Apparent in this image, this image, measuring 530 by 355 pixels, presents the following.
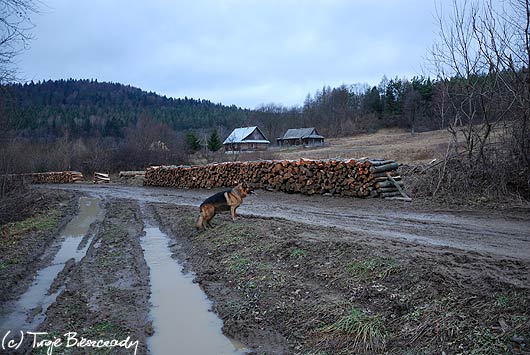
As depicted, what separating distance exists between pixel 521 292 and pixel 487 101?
1032 centimetres

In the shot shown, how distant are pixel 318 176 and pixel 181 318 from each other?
33.6 feet

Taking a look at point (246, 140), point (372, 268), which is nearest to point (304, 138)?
point (246, 140)

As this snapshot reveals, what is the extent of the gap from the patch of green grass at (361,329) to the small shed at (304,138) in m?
68.0

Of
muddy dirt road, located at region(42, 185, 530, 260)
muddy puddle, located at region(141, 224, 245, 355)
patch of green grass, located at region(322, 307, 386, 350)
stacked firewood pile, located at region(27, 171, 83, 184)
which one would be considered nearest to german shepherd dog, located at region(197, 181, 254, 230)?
muddy dirt road, located at region(42, 185, 530, 260)

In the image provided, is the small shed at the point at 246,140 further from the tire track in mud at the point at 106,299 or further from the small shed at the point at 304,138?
the tire track in mud at the point at 106,299

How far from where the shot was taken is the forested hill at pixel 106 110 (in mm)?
84506

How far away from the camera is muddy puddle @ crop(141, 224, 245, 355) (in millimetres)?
4492

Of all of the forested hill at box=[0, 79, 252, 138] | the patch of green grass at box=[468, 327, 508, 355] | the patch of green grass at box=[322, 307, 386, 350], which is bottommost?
the patch of green grass at box=[322, 307, 386, 350]

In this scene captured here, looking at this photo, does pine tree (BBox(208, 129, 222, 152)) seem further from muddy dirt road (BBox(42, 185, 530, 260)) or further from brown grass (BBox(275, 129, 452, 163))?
muddy dirt road (BBox(42, 185, 530, 260))

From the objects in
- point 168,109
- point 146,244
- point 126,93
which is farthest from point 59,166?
point 126,93

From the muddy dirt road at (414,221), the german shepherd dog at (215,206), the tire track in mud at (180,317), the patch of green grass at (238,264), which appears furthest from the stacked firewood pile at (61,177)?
the patch of green grass at (238,264)

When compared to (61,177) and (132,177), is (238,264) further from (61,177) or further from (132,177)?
(61,177)

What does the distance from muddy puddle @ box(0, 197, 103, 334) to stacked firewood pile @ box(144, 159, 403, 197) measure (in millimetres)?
7657

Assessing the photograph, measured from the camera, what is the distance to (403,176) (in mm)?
15188
